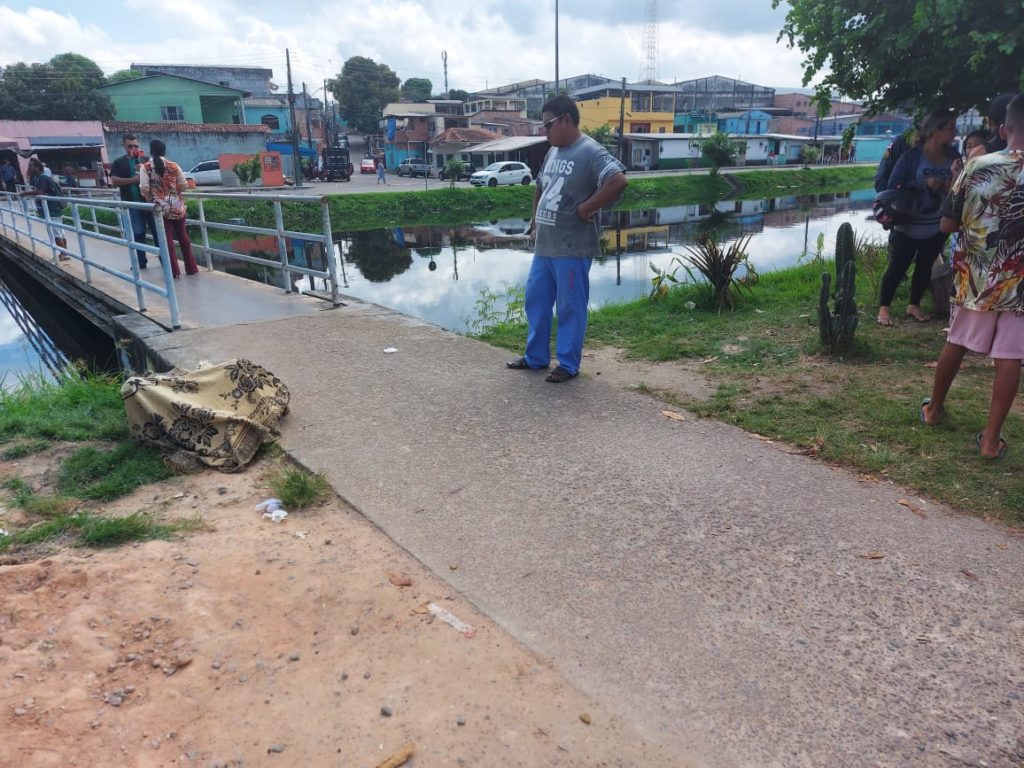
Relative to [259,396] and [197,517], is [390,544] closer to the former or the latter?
[197,517]

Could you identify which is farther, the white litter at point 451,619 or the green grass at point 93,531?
the green grass at point 93,531

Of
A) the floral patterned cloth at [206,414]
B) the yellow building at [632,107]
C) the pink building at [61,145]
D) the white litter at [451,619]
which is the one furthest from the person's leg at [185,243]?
the yellow building at [632,107]

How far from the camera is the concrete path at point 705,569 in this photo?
6.14ft

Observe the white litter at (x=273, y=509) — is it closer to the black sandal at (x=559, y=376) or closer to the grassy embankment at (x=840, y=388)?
the black sandal at (x=559, y=376)

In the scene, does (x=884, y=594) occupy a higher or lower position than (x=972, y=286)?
lower

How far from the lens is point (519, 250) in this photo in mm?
18406

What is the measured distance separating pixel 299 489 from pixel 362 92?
71961 mm

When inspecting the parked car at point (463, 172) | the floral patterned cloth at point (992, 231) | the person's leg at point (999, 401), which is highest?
the floral patterned cloth at point (992, 231)

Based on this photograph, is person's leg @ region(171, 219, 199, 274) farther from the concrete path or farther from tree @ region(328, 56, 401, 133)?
tree @ region(328, 56, 401, 133)

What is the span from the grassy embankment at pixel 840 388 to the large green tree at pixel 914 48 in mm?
1816

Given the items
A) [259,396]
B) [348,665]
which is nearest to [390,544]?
[348,665]

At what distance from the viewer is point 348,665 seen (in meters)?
2.07

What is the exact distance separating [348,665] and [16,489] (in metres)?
2.21

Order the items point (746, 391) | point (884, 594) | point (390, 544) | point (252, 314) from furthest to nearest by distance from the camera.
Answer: point (252, 314) < point (746, 391) < point (390, 544) < point (884, 594)
